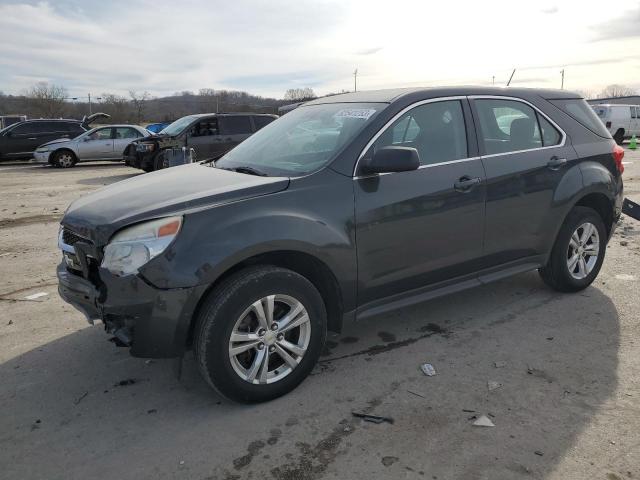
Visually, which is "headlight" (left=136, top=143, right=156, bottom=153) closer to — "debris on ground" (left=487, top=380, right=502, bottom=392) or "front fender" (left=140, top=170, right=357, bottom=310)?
"front fender" (left=140, top=170, right=357, bottom=310)

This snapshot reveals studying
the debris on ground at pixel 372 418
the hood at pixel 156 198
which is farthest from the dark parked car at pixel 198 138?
the debris on ground at pixel 372 418

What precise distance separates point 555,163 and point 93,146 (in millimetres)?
16851

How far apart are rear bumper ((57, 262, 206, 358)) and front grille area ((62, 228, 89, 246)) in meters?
0.43

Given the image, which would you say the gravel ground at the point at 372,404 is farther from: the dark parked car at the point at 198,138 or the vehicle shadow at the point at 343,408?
the dark parked car at the point at 198,138

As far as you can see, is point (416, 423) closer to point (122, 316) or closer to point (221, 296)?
point (221, 296)

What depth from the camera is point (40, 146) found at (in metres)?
18.5

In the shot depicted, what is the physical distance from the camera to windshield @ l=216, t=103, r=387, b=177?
3.57m

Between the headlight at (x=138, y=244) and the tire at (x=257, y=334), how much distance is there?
392 millimetres

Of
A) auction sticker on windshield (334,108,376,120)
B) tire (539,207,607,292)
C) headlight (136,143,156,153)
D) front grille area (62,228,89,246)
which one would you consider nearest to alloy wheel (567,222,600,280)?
tire (539,207,607,292)

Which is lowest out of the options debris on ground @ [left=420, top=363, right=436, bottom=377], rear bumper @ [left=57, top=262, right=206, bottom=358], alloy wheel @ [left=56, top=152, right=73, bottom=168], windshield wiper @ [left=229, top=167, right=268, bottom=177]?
debris on ground @ [left=420, top=363, right=436, bottom=377]

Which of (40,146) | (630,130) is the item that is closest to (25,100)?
(40,146)

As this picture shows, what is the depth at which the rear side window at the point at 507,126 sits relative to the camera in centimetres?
411

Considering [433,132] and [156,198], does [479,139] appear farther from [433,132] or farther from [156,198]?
[156,198]

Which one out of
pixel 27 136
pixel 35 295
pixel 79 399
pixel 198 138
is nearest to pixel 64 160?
pixel 27 136
